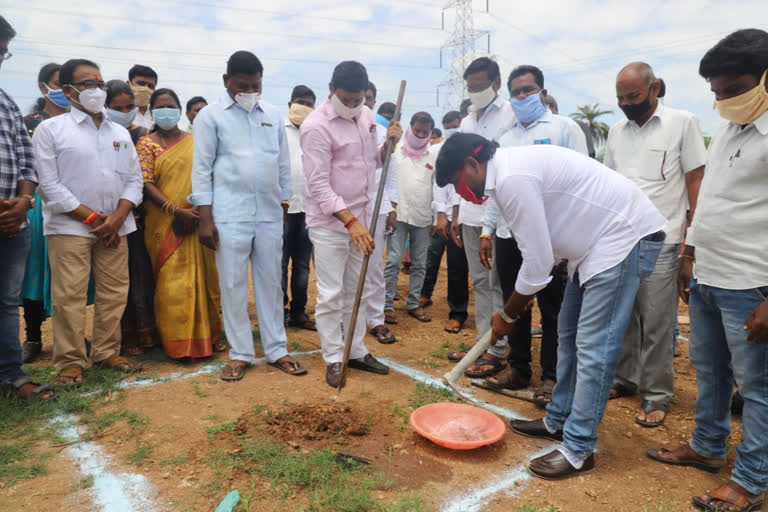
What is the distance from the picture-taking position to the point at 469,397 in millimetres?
3912

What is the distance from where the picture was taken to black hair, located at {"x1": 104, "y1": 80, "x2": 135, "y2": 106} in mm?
4496

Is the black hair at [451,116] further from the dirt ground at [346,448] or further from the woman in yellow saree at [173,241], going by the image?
the dirt ground at [346,448]

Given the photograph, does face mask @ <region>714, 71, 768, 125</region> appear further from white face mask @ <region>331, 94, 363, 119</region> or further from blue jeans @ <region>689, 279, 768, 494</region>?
Answer: white face mask @ <region>331, 94, 363, 119</region>

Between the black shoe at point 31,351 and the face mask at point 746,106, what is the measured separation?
538cm

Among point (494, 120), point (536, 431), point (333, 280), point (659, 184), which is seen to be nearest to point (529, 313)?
point (536, 431)

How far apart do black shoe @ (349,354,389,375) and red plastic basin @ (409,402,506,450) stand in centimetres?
96

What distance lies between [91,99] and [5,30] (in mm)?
A: 641

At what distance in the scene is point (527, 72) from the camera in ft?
13.1

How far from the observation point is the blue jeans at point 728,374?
8.12 ft

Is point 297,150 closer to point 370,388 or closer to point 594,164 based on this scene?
point 370,388

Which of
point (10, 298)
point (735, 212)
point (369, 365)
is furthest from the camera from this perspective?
point (369, 365)

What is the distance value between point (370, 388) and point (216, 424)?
1.18m

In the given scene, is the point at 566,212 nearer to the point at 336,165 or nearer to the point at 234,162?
the point at 336,165

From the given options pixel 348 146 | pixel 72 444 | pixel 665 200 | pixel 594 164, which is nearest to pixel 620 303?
pixel 594 164
